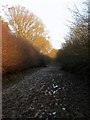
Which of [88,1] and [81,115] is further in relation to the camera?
[88,1]

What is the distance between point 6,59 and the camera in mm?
22219

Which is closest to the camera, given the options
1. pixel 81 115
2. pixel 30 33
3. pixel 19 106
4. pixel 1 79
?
pixel 81 115

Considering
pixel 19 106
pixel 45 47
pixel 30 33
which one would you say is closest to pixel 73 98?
pixel 19 106

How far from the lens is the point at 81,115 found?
858 centimetres

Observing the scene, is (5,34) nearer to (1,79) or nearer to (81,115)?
(1,79)

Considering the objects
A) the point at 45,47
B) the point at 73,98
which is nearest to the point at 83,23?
the point at 73,98

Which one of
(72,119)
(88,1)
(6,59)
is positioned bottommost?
(72,119)

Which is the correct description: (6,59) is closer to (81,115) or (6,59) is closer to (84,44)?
(84,44)

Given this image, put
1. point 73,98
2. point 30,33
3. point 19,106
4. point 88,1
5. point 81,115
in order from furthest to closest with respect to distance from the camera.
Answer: point 30,33, point 88,1, point 73,98, point 19,106, point 81,115

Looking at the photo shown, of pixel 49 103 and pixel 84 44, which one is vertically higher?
pixel 84 44

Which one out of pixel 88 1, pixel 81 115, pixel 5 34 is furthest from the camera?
pixel 5 34

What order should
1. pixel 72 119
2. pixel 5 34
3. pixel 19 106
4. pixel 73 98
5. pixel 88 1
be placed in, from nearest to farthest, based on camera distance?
pixel 72 119
pixel 19 106
pixel 73 98
pixel 88 1
pixel 5 34

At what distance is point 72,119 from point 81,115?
64cm

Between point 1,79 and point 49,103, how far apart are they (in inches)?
451
